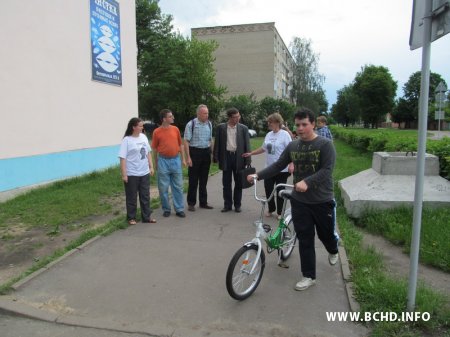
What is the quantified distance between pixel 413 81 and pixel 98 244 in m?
80.8

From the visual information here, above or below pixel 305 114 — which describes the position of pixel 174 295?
below

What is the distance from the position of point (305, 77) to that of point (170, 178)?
57218mm

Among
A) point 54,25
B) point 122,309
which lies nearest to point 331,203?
point 122,309

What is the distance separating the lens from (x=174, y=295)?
386 centimetres

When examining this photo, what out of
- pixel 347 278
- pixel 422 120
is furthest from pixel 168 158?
A: pixel 422 120

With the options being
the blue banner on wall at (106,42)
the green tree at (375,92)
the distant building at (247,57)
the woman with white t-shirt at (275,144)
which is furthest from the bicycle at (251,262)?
Answer: the green tree at (375,92)

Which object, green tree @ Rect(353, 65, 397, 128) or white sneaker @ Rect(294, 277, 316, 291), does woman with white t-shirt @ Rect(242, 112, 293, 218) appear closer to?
white sneaker @ Rect(294, 277, 316, 291)

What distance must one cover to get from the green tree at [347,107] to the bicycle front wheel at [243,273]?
239 ft

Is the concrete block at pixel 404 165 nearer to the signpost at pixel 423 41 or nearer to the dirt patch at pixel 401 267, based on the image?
the dirt patch at pixel 401 267

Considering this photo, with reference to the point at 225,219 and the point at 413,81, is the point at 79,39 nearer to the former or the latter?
the point at 225,219

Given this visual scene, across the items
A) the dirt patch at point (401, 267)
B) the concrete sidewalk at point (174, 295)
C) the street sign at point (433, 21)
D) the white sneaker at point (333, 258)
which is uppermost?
the street sign at point (433, 21)

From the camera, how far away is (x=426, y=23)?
3027 millimetres

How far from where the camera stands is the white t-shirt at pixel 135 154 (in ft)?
20.0

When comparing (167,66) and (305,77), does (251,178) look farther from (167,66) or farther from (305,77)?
(305,77)
